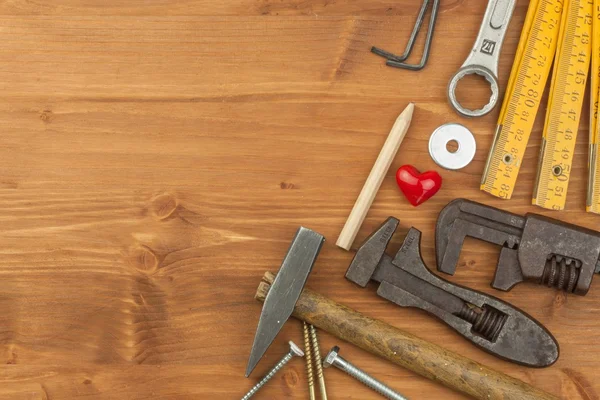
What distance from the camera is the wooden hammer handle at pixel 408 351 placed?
54.6 inches

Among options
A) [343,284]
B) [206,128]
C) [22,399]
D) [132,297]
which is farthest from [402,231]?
[22,399]

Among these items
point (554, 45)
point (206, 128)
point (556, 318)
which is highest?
point (554, 45)

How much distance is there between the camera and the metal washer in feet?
4.98

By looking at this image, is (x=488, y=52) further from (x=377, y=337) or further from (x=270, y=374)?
(x=270, y=374)

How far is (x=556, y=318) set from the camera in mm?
1484

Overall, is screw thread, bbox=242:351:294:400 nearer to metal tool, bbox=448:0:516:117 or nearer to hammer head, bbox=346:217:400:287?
hammer head, bbox=346:217:400:287

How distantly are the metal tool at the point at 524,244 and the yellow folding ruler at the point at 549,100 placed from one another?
0.23 ft

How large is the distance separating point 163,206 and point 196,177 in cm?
10

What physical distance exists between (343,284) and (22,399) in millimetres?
803

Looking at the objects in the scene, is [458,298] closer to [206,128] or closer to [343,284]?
[343,284]

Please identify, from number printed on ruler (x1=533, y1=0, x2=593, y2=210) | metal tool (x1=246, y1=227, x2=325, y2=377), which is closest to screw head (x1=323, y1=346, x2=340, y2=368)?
metal tool (x1=246, y1=227, x2=325, y2=377)

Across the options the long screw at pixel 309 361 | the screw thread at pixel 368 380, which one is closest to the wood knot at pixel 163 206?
the long screw at pixel 309 361

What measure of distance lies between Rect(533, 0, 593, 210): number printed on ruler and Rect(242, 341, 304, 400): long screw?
2.10 feet

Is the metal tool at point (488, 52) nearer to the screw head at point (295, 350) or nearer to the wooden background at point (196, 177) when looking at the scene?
the wooden background at point (196, 177)
